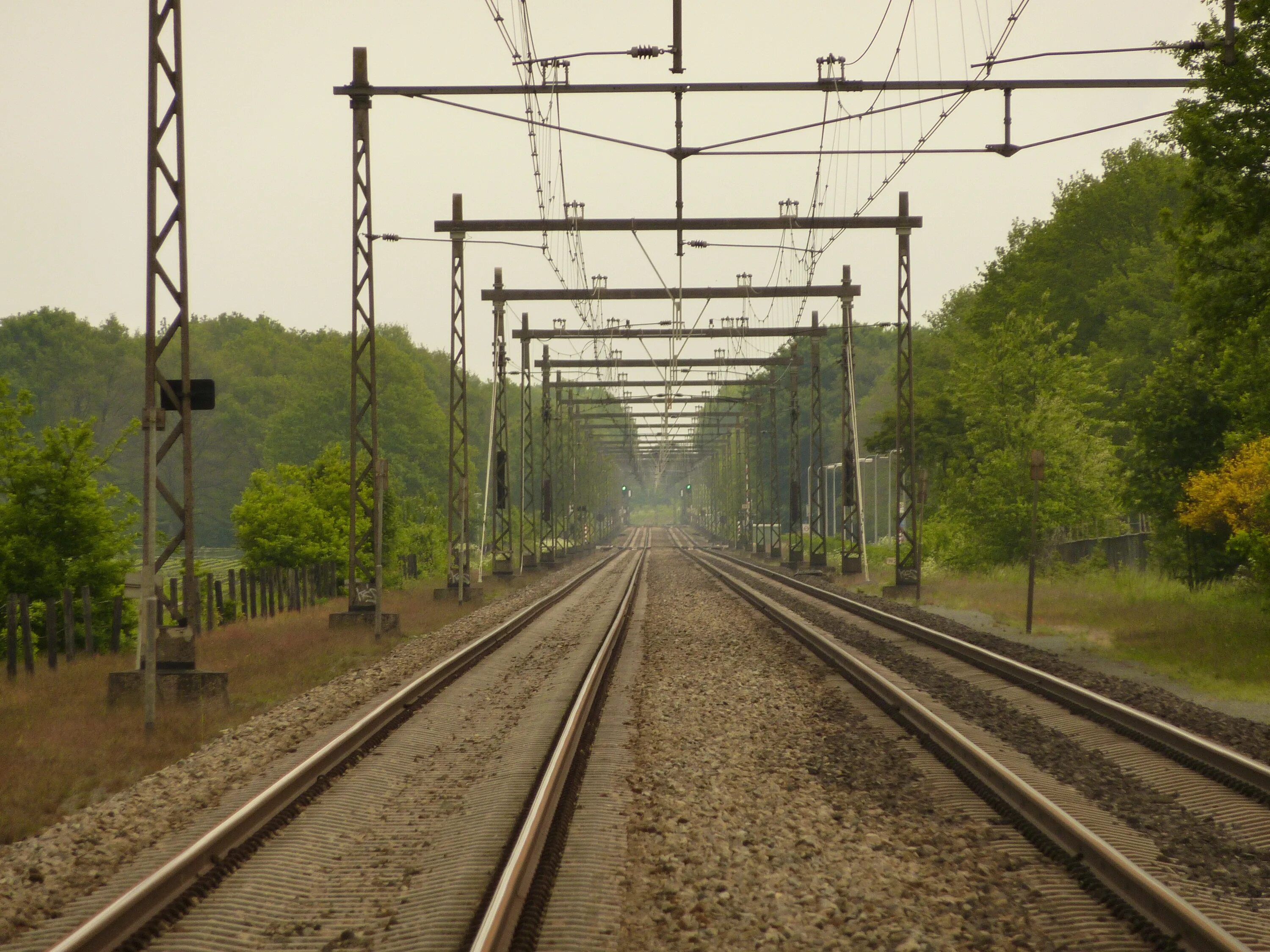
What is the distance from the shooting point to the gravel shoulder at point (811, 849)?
5898 millimetres

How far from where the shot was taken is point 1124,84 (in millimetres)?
17109

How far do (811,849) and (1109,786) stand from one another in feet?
10.4

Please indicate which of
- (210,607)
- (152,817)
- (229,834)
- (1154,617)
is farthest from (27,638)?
(1154,617)

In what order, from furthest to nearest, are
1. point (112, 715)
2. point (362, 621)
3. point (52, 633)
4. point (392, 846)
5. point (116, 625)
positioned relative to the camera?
point (362, 621)
point (116, 625)
point (52, 633)
point (112, 715)
point (392, 846)

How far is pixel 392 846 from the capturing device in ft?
25.2

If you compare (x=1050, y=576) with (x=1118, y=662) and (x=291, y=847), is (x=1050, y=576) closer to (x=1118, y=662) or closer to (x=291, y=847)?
(x=1118, y=662)

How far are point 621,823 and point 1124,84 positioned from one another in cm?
1443

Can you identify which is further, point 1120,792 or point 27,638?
point 27,638

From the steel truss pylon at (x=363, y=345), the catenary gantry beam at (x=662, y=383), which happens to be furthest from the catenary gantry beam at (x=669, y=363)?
the steel truss pylon at (x=363, y=345)

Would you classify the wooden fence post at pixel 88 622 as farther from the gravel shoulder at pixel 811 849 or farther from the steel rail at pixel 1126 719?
the steel rail at pixel 1126 719

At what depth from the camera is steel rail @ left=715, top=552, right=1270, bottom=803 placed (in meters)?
9.08

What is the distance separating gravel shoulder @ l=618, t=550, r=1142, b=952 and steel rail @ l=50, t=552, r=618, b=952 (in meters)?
2.58

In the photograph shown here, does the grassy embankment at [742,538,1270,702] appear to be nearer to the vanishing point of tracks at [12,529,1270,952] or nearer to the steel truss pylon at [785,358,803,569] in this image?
the vanishing point of tracks at [12,529,1270,952]

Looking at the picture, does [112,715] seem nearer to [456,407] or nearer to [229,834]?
[229,834]
